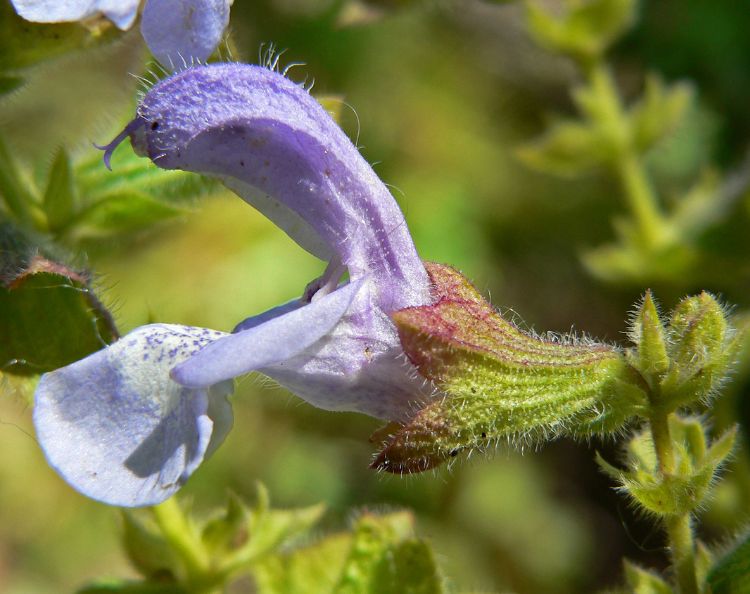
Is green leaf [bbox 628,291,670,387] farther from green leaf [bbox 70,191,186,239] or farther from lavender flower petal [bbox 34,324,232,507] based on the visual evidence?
green leaf [bbox 70,191,186,239]

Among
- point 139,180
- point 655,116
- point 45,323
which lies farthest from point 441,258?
point 45,323

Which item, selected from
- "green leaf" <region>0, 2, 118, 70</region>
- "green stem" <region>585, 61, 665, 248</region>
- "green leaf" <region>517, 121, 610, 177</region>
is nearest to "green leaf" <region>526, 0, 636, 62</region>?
"green stem" <region>585, 61, 665, 248</region>

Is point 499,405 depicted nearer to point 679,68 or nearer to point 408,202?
point 408,202

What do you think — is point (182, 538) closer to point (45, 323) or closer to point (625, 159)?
point (45, 323)

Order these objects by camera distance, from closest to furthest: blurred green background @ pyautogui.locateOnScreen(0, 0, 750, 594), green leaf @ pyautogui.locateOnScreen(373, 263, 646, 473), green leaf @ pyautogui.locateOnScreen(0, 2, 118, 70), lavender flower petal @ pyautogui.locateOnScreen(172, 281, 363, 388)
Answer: lavender flower petal @ pyautogui.locateOnScreen(172, 281, 363, 388) → green leaf @ pyautogui.locateOnScreen(373, 263, 646, 473) → green leaf @ pyautogui.locateOnScreen(0, 2, 118, 70) → blurred green background @ pyautogui.locateOnScreen(0, 0, 750, 594)

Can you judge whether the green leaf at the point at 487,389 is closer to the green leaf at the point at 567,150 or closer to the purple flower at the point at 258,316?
the purple flower at the point at 258,316

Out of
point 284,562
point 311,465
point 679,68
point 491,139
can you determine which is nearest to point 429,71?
point 491,139
